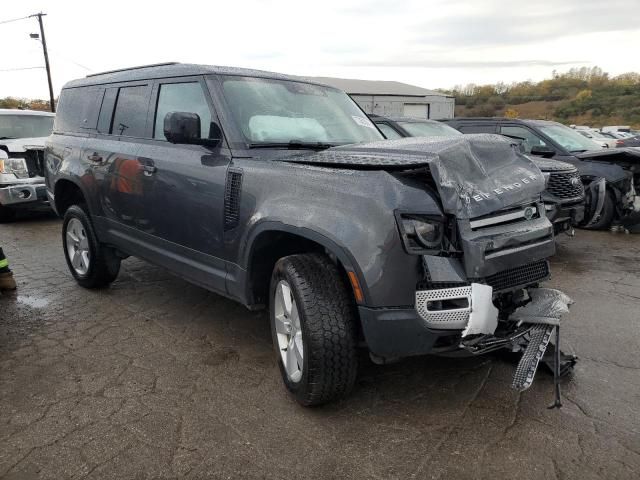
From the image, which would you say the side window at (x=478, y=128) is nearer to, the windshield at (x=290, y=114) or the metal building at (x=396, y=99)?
the windshield at (x=290, y=114)

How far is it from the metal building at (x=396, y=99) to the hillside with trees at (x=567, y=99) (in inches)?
1282

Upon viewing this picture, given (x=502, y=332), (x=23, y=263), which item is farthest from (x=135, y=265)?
(x=502, y=332)

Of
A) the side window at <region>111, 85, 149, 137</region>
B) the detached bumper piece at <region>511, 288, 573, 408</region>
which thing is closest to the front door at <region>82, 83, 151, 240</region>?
the side window at <region>111, 85, 149, 137</region>

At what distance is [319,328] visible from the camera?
8.68 feet

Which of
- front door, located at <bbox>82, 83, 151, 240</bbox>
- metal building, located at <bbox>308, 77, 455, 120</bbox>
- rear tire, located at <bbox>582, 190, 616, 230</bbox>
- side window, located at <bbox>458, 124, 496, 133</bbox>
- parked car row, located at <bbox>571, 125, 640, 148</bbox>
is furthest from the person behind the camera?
metal building, located at <bbox>308, 77, 455, 120</bbox>

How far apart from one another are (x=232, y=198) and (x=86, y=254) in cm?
261

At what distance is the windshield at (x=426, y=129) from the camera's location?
8352mm

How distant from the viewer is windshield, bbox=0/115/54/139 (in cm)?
937

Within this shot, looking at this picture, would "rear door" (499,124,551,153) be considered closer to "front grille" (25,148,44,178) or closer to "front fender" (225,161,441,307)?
"front fender" (225,161,441,307)

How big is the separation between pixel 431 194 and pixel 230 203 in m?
1.33

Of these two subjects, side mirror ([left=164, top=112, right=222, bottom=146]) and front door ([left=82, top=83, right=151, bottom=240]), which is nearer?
side mirror ([left=164, top=112, right=222, bottom=146])

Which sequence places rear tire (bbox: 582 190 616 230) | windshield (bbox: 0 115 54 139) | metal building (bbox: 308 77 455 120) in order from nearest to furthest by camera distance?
rear tire (bbox: 582 190 616 230) → windshield (bbox: 0 115 54 139) → metal building (bbox: 308 77 455 120)

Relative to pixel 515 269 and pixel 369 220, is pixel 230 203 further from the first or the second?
pixel 515 269

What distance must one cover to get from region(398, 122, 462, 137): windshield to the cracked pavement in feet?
14.9
